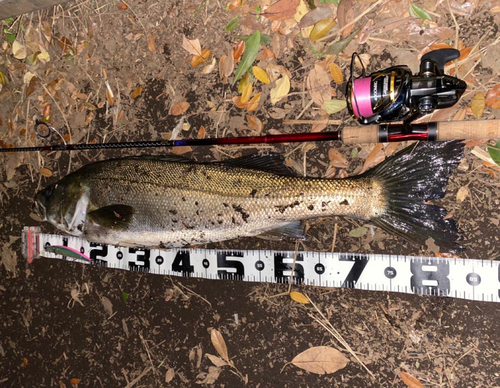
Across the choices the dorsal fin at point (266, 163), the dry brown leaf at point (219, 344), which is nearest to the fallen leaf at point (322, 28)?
the dorsal fin at point (266, 163)

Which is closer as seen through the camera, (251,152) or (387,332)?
(387,332)

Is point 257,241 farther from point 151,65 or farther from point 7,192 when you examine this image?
point 7,192

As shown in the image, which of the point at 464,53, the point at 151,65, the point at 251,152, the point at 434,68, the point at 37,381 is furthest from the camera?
the point at 37,381

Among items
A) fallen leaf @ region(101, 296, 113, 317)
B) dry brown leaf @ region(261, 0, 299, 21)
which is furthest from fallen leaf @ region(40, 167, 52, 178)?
dry brown leaf @ region(261, 0, 299, 21)

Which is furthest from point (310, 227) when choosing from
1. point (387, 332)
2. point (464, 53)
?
point (464, 53)

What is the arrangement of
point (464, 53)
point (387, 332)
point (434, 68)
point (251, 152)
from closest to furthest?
1. point (434, 68)
2. point (464, 53)
3. point (387, 332)
4. point (251, 152)

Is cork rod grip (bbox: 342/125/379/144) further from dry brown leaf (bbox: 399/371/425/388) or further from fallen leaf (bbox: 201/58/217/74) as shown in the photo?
dry brown leaf (bbox: 399/371/425/388)
